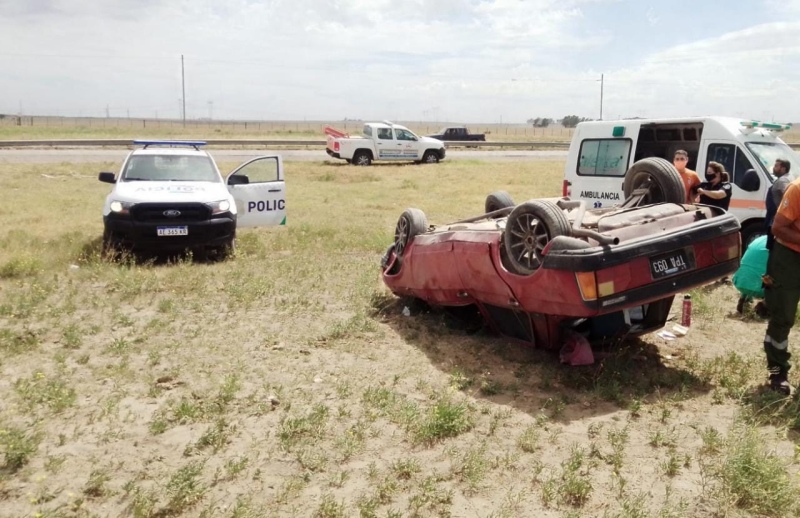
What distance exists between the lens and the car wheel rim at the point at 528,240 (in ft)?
16.5

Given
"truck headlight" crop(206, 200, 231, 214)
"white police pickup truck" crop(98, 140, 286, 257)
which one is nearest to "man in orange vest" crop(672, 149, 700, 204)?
"white police pickup truck" crop(98, 140, 286, 257)

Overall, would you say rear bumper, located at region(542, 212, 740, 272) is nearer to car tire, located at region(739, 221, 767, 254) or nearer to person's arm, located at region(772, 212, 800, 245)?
person's arm, located at region(772, 212, 800, 245)

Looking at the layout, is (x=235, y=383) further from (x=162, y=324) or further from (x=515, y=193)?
(x=515, y=193)

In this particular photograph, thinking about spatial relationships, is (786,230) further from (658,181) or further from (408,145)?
(408,145)

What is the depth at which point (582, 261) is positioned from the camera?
14.9 feet

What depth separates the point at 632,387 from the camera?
5.04 metres

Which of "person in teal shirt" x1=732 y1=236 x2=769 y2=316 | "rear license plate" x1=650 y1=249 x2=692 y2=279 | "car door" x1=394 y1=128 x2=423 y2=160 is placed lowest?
"person in teal shirt" x1=732 y1=236 x2=769 y2=316

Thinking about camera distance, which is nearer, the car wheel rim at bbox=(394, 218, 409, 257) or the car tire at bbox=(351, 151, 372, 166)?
the car wheel rim at bbox=(394, 218, 409, 257)

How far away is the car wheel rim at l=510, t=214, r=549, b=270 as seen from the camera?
5.02 meters

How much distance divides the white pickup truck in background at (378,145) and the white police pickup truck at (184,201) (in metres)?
16.6

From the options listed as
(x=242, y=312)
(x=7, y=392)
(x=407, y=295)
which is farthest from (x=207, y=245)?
(x=7, y=392)

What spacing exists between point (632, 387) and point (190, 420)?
3.11m

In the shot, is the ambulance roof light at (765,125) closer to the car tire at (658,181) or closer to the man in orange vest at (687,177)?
the man in orange vest at (687,177)

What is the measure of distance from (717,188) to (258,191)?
640 centimetres
